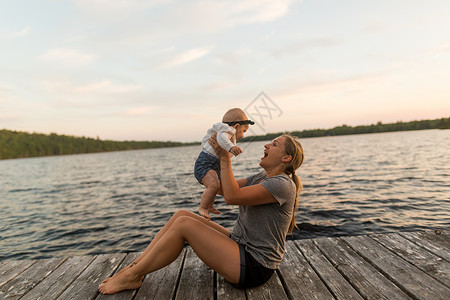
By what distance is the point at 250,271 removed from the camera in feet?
8.14

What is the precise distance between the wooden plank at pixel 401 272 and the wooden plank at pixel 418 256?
9cm

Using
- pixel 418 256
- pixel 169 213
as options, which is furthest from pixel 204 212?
pixel 169 213

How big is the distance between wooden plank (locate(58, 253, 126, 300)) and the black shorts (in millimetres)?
1524

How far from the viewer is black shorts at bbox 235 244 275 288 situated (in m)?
2.48

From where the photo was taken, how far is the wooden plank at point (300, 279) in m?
2.48

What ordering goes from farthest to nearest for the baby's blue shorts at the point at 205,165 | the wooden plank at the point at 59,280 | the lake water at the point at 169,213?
the lake water at the point at 169,213 < the baby's blue shorts at the point at 205,165 < the wooden plank at the point at 59,280

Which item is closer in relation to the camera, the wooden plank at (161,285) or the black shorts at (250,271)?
the black shorts at (250,271)

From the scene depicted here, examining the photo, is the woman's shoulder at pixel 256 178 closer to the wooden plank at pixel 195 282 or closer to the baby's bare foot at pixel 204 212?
the baby's bare foot at pixel 204 212

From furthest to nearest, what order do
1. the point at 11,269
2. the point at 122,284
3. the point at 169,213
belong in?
the point at 169,213 → the point at 11,269 → the point at 122,284

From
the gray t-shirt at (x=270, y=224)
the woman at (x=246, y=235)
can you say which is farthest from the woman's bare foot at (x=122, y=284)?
the gray t-shirt at (x=270, y=224)

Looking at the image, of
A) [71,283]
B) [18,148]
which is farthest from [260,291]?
[18,148]

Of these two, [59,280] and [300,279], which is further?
[59,280]

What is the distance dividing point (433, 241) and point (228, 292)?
301 centimetres

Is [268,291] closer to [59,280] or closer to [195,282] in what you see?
[195,282]
